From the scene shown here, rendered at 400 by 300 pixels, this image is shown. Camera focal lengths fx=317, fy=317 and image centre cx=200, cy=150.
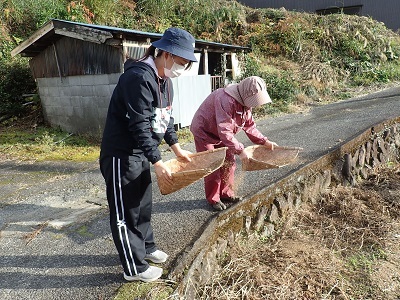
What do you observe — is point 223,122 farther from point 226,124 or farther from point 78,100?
point 78,100

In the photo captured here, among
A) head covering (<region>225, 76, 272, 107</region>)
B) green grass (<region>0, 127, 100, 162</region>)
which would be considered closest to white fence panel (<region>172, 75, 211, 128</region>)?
green grass (<region>0, 127, 100, 162</region>)

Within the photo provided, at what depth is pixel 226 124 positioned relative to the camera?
3113mm

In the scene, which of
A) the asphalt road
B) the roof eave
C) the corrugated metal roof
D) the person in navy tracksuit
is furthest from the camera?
the roof eave

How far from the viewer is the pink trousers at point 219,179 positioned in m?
3.46

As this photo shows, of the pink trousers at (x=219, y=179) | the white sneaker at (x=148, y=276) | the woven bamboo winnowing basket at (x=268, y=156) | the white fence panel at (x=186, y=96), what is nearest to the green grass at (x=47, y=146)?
the white fence panel at (x=186, y=96)

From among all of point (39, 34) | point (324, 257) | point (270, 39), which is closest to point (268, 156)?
point (324, 257)

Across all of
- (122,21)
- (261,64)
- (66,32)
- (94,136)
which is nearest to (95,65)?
(66,32)

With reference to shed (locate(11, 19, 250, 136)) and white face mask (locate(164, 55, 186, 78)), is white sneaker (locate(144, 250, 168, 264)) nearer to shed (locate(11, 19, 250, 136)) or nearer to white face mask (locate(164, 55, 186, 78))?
white face mask (locate(164, 55, 186, 78))

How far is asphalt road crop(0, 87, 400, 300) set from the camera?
8.38 feet

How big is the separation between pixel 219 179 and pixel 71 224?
5.75 feet

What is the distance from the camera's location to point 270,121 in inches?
384

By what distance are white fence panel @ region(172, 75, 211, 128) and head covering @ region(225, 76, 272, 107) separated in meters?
5.04

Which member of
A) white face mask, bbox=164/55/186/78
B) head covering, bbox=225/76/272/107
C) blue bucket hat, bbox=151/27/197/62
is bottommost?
head covering, bbox=225/76/272/107

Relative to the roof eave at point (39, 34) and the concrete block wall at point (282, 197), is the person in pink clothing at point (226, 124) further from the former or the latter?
the roof eave at point (39, 34)
